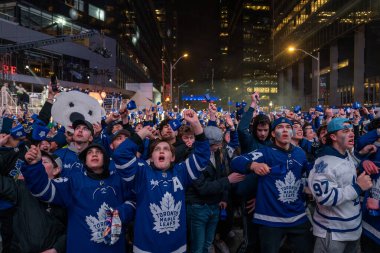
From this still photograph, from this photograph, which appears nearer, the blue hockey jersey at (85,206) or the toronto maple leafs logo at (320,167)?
the blue hockey jersey at (85,206)

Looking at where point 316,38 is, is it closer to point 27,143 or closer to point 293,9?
point 293,9

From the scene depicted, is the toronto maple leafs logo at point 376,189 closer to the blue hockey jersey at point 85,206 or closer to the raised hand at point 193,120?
the raised hand at point 193,120

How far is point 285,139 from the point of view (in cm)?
449

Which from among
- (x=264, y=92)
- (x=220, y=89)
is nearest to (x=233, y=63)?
(x=220, y=89)

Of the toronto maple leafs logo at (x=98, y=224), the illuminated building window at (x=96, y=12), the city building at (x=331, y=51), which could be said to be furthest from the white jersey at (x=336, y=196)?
the illuminated building window at (x=96, y=12)

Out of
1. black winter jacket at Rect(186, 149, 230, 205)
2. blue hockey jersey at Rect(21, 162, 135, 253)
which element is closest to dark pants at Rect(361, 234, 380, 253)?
black winter jacket at Rect(186, 149, 230, 205)

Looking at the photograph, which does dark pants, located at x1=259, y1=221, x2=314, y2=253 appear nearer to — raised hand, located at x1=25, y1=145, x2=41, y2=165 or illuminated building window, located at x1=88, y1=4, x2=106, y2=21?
raised hand, located at x1=25, y1=145, x2=41, y2=165

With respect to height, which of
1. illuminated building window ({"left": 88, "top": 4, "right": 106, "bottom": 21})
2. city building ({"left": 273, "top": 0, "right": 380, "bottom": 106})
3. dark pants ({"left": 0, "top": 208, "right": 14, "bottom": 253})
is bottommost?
dark pants ({"left": 0, "top": 208, "right": 14, "bottom": 253})

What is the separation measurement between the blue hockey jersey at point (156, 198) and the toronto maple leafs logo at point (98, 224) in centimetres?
35

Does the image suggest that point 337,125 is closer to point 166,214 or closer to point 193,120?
point 193,120

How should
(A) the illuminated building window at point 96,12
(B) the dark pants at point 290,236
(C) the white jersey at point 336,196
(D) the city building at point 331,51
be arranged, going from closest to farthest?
(C) the white jersey at point 336,196
(B) the dark pants at point 290,236
(D) the city building at point 331,51
(A) the illuminated building window at point 96,12

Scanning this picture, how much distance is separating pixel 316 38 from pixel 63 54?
3586 centimetres

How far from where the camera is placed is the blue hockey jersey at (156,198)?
3777 millimetres

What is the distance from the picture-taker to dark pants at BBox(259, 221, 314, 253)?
4.34m
